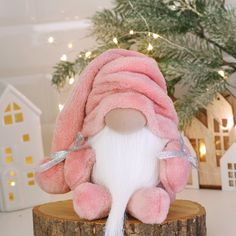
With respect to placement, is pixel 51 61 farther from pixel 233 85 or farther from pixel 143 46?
pixel 233 85

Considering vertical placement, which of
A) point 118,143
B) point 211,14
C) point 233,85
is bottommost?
point 118,143

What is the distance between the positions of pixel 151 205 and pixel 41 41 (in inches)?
27.2

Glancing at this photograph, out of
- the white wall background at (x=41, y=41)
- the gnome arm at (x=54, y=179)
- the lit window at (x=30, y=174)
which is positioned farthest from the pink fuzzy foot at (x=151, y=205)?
the white wall background at (x=41, y=41)

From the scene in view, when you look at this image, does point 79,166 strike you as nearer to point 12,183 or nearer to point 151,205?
point 151,205

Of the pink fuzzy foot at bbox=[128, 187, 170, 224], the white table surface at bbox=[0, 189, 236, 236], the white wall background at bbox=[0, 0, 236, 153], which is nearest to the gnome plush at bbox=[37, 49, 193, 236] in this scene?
the pink fuzzy foot at bbox=[128, 187, 170, 224]

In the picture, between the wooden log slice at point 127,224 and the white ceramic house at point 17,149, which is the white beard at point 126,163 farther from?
the white ceramic house at point 17,149

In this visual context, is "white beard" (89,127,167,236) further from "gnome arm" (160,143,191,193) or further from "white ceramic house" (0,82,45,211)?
"white ceramic house" (0,82,45,211)

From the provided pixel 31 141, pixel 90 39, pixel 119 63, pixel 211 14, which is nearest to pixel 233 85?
pixel 211 14

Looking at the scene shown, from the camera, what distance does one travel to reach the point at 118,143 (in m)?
0.72

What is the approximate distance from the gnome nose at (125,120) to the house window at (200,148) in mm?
429

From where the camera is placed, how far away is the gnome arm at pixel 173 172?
28.7 inches

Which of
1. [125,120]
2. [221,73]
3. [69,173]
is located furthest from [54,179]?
[221,73]

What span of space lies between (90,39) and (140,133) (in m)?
0.63

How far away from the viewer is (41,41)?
1.31m
